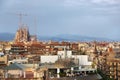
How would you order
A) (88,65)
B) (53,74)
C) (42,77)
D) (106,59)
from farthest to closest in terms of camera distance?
(106,59) < (88,65) < (53,74) < (42,77)

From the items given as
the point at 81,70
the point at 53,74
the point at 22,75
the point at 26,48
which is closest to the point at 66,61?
the point at 81,70

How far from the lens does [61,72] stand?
236 ft

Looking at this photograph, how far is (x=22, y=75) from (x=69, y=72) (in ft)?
32.8

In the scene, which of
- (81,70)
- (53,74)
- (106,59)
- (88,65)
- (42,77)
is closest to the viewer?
(42,77)

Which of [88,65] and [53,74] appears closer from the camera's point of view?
[53,74]

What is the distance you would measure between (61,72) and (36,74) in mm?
10322

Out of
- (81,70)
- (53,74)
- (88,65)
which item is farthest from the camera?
(88,65)

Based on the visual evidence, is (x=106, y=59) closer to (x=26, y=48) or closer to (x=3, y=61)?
(x=3, y=61)

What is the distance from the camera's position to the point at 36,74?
204 ft

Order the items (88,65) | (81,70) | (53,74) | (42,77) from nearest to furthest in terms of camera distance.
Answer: (42,77)
(53,74)
(81,70)
(88,65)

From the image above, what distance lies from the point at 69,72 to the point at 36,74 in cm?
1155

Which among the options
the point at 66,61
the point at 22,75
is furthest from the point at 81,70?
the point at 22,75

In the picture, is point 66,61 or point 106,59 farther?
point 106,59

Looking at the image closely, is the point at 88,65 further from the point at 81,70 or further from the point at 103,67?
the point at 81,70
